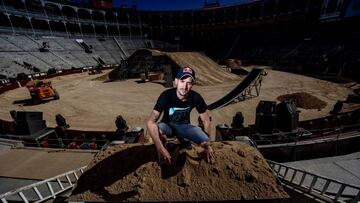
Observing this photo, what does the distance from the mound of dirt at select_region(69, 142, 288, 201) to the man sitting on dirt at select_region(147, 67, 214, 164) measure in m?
0.35

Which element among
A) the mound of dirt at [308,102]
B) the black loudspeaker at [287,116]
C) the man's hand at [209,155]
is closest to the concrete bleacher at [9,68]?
the black loudspeaker at [287,116]

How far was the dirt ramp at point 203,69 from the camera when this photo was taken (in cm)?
2723

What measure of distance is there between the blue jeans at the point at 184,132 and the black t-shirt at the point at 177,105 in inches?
5.0

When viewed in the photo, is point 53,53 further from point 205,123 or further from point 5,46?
point 205,123

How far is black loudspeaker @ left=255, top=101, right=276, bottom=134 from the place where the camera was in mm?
8828

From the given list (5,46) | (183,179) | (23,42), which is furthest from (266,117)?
(23,42)

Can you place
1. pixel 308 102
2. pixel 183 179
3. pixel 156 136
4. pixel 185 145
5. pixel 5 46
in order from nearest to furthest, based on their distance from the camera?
1. pixel 156 136
2. pixel 183 179
3. pixel 185 145
4. pixel 308 102
5. pixel 5 46

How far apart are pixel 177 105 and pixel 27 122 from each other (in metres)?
9.50

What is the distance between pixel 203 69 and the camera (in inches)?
1176

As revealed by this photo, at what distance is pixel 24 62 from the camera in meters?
36.5

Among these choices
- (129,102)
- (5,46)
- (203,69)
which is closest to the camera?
(129,102)

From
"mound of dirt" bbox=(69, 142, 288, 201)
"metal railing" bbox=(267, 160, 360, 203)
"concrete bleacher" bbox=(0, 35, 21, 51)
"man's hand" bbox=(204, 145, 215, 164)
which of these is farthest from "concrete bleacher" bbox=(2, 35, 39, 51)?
"metal railing" bbox=(267, 160, 360, 203)

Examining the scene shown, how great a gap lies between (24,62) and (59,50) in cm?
1089

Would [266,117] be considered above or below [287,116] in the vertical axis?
below
